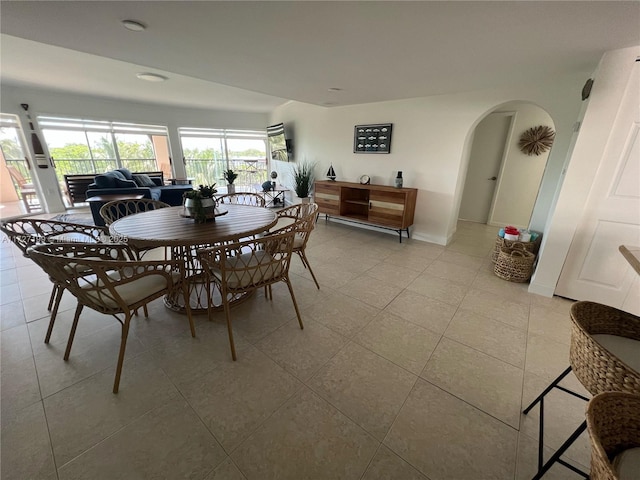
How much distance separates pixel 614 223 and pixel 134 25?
3879 millimetres

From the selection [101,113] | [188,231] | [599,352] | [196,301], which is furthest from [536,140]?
[101,113]

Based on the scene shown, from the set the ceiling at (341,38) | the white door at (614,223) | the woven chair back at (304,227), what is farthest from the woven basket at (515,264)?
the woven chair back at (304,227)

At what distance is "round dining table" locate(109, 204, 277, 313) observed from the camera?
1759mm

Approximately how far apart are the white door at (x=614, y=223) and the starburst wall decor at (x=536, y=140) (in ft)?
8.25

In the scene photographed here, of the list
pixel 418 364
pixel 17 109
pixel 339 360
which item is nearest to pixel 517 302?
pixel 418 364

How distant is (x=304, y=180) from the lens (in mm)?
5230

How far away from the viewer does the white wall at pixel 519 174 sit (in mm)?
4047

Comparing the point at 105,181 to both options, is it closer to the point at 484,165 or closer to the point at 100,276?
the point at 100,276

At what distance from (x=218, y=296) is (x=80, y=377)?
1.09 metres

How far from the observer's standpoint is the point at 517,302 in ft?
7.86

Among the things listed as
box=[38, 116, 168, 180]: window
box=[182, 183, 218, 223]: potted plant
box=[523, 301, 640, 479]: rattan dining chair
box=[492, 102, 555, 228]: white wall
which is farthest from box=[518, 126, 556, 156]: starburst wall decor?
box=[38, 116, 168, 180]: window

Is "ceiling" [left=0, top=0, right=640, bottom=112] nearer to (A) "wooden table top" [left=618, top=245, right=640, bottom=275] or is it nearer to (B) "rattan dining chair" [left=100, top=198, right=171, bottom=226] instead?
(A) "wooden table top" [left=618, top=245, right=640, bottom=275]

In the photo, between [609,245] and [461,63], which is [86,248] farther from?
[609,245]

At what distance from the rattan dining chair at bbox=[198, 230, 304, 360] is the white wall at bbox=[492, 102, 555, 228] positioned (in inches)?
176
